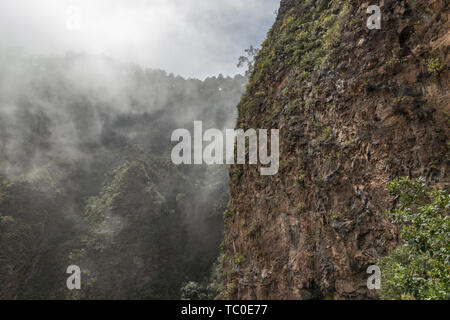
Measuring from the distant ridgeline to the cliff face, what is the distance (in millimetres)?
29140

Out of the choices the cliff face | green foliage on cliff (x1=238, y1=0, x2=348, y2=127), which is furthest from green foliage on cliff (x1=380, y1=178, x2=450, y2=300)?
green foliage on cliff (x1=238, y1=0, x2=348, y2=127)

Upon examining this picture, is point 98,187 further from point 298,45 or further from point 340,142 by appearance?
point 340,142

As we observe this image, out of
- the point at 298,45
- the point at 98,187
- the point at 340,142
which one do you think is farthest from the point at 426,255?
the point at 98,187

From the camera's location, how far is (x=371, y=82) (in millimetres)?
10562

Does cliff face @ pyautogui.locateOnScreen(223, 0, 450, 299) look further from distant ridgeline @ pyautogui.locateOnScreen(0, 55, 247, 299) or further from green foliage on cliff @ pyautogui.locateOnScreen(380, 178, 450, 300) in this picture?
distant ridgeline @ pyautogui.locateOnScreen(0, 55, 247, 299)

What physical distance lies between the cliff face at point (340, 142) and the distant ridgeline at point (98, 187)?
29140mm

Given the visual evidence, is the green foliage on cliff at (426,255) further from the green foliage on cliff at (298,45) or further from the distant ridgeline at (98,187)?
the distant ridgeline at (98,187)

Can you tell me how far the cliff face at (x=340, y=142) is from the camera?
9.12 meters

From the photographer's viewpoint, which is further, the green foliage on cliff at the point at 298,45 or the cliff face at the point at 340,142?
the green foliage on cliff at the point at 298,45

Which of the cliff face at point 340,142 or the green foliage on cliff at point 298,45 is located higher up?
the green foliage on cliff at point 298,45

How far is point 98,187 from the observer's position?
52.2 metres

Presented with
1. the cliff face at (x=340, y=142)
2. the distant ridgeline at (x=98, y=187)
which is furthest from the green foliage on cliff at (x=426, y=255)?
the distant ridgeline at (x=98, y=187)

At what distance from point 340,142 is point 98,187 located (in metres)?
49.8

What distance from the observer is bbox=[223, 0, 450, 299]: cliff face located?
9.12 m
